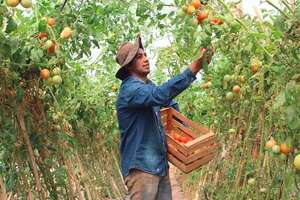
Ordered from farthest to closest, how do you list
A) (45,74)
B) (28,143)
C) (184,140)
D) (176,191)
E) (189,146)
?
(176,191)
(184,140)
(189,146)
(28,143)
(45,74)

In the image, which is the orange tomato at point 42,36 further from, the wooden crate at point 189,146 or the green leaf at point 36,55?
the wooden crate at point 189,146

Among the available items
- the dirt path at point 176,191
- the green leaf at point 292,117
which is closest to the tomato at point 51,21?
the green leaf at point 292,117

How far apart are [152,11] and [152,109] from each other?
21.9 inches

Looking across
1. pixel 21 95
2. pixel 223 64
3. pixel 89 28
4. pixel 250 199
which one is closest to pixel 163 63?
pixel 223 64

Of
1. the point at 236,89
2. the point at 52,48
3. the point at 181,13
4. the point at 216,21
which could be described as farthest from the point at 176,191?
the point at 181,13

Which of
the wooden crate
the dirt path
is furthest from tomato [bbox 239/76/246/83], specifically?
the dirt path

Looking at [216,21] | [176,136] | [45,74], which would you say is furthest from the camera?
[176,136]

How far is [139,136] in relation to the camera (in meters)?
3.33

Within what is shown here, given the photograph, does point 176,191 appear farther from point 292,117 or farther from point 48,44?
point 292,117

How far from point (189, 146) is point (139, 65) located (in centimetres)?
55

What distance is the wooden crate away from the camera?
3348 mm

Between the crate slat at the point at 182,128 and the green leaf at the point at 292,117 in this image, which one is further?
the crate slat at the point at 182,128

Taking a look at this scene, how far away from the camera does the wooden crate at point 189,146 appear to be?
3.35 meters

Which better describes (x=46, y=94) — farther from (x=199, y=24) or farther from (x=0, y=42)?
(x=199, y=24)
